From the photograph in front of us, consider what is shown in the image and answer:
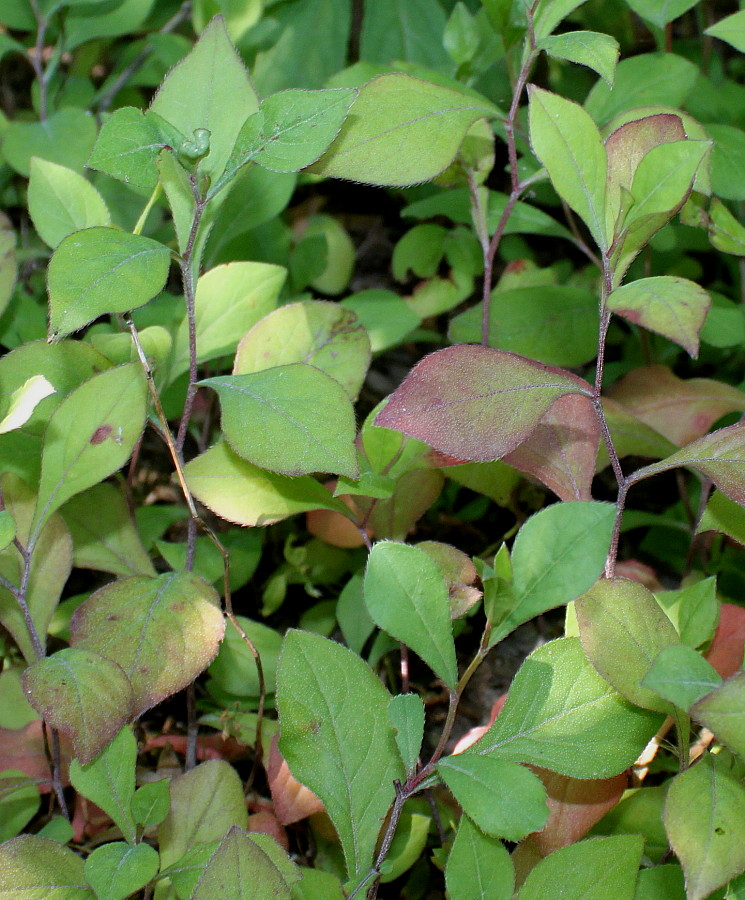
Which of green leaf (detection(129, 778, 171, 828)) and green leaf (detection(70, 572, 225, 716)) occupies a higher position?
green leaf (detection(70, 572, 225, 716))

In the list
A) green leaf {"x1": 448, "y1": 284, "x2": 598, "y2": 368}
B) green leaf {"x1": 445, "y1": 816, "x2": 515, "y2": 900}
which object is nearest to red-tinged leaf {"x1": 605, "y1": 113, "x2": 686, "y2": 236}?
green leaf {"x1": 448, "y1": 284, "x2": 598, "y2": 368}

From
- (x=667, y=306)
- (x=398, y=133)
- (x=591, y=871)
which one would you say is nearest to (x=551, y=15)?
(x=398, y=133)

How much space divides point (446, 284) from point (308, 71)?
558mm

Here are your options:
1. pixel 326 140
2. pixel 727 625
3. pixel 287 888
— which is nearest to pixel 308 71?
pixel 326 140

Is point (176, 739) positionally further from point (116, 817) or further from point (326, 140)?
point (326, 140)

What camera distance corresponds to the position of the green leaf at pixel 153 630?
0.85 m

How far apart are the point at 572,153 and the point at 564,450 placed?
0.30 m

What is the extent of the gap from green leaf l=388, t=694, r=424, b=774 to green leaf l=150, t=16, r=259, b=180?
0.60 m

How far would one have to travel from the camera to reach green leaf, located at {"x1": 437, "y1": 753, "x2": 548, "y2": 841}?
682 mm

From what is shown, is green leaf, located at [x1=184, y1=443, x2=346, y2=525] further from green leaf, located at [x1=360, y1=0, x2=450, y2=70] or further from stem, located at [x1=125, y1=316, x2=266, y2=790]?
green leaf, located at [x1=360, y1=0, x2=450, y2=70]

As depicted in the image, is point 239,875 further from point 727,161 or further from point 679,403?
point 727,161

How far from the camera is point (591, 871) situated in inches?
29.0

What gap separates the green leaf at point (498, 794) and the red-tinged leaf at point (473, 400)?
0.85ft

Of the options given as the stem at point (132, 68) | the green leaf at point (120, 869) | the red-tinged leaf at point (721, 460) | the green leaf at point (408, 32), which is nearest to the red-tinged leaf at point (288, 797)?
the green leaf at point (120, 869)
